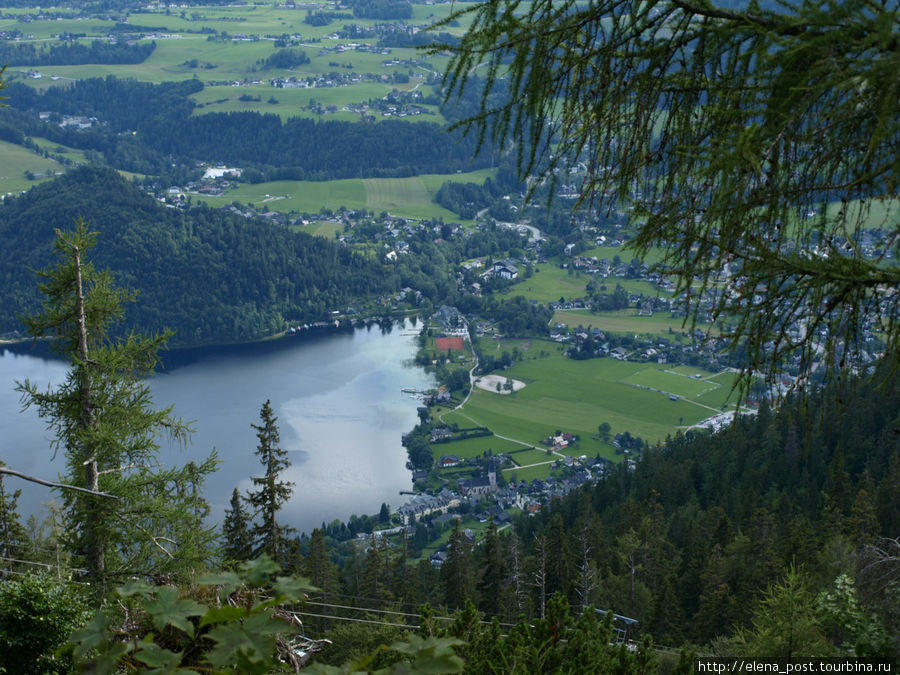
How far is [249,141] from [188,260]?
33890 millimetres

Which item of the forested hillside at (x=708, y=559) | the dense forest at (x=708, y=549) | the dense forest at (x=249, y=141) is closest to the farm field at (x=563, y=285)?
the dense forest at (x=249, y=141)

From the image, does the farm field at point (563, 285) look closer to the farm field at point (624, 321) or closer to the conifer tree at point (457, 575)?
the farm field at point (624, 321)

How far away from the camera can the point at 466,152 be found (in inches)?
3917

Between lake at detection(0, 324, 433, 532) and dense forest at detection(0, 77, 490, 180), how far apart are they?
39.3 metres

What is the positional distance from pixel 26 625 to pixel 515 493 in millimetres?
32396

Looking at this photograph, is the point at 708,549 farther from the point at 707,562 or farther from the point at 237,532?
the point at 237,532

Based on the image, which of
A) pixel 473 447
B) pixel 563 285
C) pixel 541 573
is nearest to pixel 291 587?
pixel 541 573

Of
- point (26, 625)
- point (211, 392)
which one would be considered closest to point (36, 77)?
point (211, 392)

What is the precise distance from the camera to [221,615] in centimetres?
164

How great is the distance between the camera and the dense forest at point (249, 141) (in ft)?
299

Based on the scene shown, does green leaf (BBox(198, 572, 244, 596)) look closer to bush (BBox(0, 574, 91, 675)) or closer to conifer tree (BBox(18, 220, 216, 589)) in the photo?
bush (BBox(0, 574, 91, 675))

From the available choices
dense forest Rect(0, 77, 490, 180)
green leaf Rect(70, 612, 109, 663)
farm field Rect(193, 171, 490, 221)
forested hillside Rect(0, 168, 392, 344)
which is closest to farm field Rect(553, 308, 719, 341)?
forested hillside Rect(0, 168, 392, 344)

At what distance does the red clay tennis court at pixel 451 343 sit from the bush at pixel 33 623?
50.5m

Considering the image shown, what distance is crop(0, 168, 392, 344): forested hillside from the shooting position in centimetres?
6091
